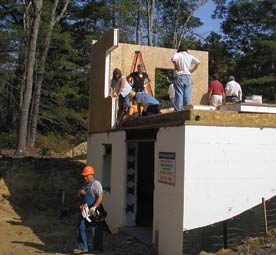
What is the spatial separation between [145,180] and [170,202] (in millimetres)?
5167

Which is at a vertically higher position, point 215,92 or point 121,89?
point 215,92

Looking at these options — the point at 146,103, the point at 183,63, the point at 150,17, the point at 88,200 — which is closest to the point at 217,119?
the point at 183,63

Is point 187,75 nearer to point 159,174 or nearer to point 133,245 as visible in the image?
point 159,174

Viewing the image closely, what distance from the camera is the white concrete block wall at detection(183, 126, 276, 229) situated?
29.6 ft

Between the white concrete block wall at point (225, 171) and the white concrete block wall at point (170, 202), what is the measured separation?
197mm

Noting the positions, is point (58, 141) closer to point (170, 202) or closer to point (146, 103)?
point (146, 103)

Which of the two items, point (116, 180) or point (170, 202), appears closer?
point (170, 202)

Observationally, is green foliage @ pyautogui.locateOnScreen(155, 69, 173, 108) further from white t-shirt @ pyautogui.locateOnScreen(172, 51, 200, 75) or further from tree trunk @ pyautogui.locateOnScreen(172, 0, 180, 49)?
white t-shirt @ pyautogui.locateOnScreen(172, 51, 200, 75)

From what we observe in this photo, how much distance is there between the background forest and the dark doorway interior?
14.8 metres

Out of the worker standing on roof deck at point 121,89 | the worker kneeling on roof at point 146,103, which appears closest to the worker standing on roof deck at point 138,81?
the worker standing on roof deck at point 121,89

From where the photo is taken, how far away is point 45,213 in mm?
17781

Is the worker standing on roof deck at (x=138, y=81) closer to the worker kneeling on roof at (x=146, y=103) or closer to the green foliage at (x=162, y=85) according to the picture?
the worker kneeling on roof at (x=146, y=103)

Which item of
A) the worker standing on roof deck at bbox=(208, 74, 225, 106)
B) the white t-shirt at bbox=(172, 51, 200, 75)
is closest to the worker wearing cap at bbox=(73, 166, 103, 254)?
the white t-shirt at bbox=(172, 51, 200, 75)

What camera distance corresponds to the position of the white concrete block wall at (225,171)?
9.03m
